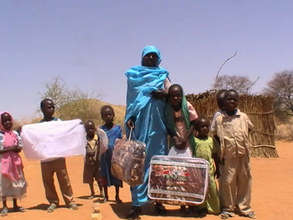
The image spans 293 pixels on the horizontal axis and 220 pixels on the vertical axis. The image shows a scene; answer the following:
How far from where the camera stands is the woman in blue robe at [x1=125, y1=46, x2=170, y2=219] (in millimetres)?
4969

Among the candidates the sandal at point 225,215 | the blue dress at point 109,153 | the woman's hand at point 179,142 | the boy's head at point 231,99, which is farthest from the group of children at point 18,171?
the boy's head at point 231,99

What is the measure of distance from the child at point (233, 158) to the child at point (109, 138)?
1.82 meters

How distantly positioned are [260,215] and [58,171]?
123 inches

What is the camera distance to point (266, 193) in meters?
6.64

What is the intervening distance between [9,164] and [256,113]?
9.77m

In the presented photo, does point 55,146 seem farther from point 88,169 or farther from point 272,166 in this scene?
point 272,166

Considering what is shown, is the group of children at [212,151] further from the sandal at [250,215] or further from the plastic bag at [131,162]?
the plastic bag at [131,162]

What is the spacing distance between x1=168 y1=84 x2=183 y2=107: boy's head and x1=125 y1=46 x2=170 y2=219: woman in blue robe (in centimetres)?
13

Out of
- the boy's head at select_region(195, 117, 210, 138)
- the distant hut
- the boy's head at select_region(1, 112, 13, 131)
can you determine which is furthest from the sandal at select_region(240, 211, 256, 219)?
the distant hut

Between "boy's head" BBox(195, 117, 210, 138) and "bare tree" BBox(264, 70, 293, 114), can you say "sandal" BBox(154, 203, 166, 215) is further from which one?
"bare tree" BBox(264, 70, 293, 114)

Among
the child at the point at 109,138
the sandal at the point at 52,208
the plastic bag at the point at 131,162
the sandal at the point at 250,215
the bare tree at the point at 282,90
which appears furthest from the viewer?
the bare tree at the point at 282,90

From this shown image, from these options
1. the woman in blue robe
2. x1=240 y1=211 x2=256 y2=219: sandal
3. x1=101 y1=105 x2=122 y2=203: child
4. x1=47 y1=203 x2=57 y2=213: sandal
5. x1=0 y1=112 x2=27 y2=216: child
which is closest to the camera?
x1=240 y1=211 x2=256 y2=219: sandal

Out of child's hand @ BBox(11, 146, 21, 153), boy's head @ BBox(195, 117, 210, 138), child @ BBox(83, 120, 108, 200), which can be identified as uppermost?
boy's head @ BBox(195, 117, 210, 138)

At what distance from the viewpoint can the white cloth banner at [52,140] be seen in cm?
505
